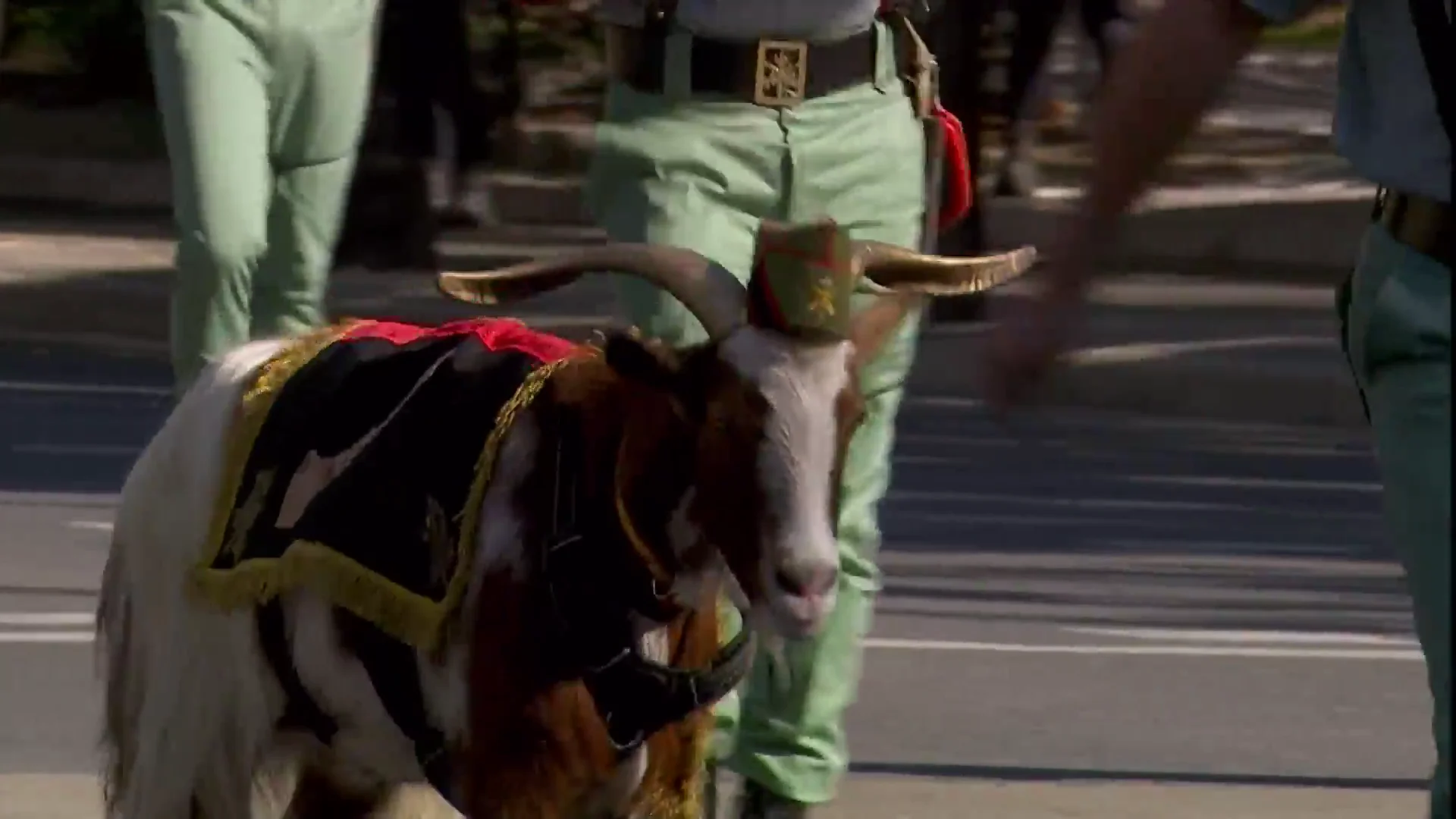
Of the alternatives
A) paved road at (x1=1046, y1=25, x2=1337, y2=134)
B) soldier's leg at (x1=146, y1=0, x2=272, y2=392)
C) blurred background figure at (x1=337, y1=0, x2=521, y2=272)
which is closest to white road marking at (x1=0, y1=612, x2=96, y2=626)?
soldier's leg at (x1=146, y1=0, x2=272, y2=392)

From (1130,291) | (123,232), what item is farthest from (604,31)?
(123,232)

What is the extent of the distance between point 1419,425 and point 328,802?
2.12 m

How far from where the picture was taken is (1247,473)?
12.6 m

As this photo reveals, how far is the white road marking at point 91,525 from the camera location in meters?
10.3

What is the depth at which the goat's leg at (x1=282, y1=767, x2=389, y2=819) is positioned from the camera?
510 cm

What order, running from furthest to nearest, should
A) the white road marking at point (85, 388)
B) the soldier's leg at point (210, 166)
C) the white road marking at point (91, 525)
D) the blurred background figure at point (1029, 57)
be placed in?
the blurred background figure at point (1029, 57)
the white road marking at point (85, 388)
the white road marking at point (91, 525)
the soldier's leg at point (210, 166)

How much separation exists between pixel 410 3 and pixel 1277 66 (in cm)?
1780

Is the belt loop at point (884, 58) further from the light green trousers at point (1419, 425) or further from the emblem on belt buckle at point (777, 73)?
the light green trousers at point (1419, 425)

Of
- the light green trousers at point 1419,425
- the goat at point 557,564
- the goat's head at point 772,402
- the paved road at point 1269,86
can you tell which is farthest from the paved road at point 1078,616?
the paved road at point 1269,86

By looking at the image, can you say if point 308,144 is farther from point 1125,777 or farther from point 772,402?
point 1125,777

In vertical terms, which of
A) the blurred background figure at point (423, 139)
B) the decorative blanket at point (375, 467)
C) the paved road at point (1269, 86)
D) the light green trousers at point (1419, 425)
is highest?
the light green trousers at point (1419, 425)

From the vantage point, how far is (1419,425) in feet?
11.8

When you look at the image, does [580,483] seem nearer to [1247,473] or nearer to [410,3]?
[1247,473]

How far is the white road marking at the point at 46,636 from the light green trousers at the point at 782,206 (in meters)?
3.27
